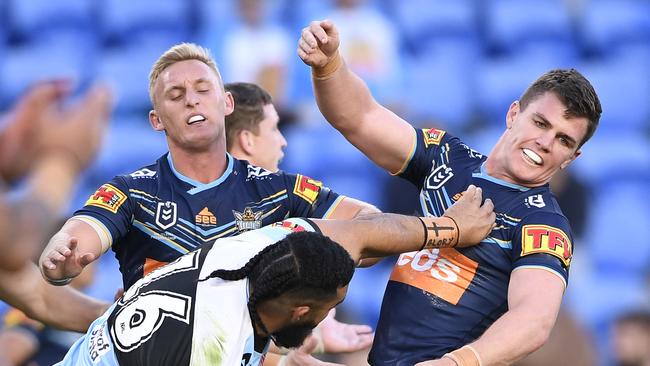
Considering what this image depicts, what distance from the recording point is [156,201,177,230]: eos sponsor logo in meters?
4.77

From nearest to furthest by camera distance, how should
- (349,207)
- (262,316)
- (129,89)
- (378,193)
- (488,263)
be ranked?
(262,316), (488,263), (349,207), (378,193), (129,89)

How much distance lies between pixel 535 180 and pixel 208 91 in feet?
5.31

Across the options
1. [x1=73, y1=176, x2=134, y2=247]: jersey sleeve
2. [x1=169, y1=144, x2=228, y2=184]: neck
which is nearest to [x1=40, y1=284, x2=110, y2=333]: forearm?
[x1=73, y1=176, x2=134, y2=247]: jersey sleeve

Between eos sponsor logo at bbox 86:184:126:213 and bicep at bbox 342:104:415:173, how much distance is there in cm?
108

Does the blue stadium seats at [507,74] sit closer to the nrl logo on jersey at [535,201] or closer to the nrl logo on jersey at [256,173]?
the nrl logo on jersey at [256,173]

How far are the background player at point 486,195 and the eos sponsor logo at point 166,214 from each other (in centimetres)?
84

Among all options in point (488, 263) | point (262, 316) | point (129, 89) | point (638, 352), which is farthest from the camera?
point (129, 89)

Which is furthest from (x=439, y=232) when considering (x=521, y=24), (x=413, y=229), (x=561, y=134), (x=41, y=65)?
(x=41, y=65)

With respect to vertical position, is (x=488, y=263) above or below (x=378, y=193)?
below

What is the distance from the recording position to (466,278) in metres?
4.57

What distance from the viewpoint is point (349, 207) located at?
5051 millimetres

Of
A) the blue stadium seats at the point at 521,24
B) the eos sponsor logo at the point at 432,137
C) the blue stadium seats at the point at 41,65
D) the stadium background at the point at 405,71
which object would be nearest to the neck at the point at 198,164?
the eos sponsor logo at the point at 432,137

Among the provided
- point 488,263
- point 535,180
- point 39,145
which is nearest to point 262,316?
point 488,263

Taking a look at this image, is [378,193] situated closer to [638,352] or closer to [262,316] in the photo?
[638,352]
